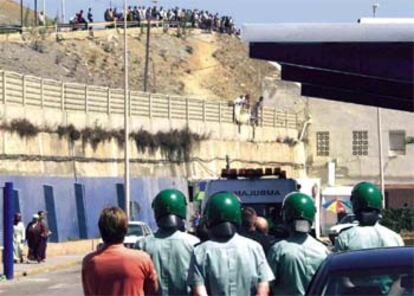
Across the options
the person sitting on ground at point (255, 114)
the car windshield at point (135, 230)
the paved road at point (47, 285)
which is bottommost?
the paved road at point (47, 285)

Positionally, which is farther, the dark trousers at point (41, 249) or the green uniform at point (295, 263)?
the dark trousers at point (41, 249)

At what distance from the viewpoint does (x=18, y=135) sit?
4706 centimetres

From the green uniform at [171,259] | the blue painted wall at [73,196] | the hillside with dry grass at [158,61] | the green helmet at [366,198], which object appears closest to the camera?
the green uniform at [171,259]

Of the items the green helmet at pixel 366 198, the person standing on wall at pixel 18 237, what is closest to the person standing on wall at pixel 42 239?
the person standing on wall at pixel 18 237

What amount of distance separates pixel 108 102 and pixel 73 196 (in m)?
8.75

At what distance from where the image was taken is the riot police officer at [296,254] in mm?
9875

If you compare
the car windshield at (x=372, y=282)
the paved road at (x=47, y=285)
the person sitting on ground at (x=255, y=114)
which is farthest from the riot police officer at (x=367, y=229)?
the person sitting on ground at (x=255, y=114)

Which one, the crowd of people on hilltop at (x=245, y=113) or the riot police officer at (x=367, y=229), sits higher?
the crowd of people on hilltop at (x=245, y=113)

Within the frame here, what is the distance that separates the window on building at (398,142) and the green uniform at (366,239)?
63746 millimetres

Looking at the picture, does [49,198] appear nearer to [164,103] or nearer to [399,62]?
[164,103]

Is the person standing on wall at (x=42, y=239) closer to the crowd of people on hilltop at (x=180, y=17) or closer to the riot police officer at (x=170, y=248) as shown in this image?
the riot police officer at (x=170, y=248)

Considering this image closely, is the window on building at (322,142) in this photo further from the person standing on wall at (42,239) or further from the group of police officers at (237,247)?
the group of police officers at (237,247)

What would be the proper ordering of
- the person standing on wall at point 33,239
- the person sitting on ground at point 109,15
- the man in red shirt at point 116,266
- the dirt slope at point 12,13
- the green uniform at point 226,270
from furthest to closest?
1. the dirt slope at point 12,13
2. the person sitting on ground at point 109,15
3. the person standing on wall at point 33,239
4. the green uniform at point 226,270
5. the man in red shirt at point 116,266

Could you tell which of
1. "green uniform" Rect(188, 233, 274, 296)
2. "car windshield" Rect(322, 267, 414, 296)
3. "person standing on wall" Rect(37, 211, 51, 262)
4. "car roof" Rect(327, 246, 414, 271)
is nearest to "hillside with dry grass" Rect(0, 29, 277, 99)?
"person standing on wall" Rect(37, 211, 51, 262)
